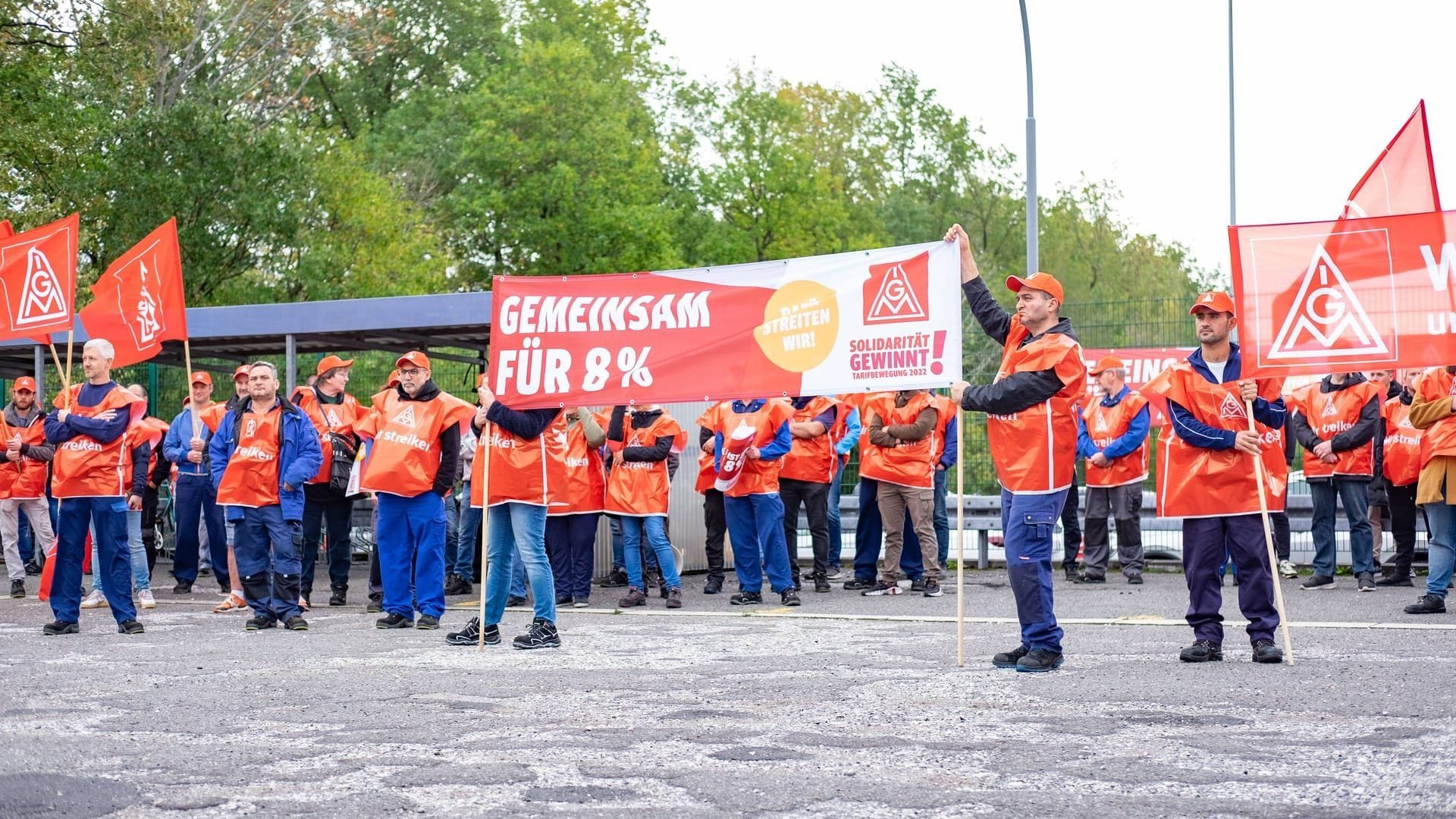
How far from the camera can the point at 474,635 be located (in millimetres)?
10250

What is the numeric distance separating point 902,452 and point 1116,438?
108 inches

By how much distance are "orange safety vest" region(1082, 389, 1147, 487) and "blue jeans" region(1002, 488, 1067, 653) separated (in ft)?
23.1

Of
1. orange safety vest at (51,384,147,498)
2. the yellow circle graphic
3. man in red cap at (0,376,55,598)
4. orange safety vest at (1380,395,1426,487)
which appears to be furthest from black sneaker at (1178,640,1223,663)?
man in red cap at (0,376,55,598)

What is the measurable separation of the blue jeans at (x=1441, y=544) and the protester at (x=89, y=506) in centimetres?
916

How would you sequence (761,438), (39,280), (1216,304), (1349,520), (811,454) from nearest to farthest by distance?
(1216,304) < (761,438) < (39,280) < (1349,520) < (811,454)

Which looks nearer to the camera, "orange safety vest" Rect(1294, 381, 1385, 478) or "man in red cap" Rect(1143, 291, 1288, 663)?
"man in red cap" Rect(1143, 291, 1288, 663)

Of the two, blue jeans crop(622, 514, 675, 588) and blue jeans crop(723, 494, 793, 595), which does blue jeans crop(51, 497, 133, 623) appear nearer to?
blue jeans crop(622, 514, 675, 588)

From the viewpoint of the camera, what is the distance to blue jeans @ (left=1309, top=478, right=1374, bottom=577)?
559 inches

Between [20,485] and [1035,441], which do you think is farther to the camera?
[20,485]

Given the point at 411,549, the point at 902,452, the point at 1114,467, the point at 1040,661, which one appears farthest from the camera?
the point at 1114,467

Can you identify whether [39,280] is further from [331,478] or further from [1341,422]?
[1341,422]

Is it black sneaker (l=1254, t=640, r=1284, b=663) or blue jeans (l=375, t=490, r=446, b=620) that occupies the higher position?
blue jeans (l=375, t=490, r=446, b=620)

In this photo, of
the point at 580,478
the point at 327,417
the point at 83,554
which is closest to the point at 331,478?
the point at 327,417

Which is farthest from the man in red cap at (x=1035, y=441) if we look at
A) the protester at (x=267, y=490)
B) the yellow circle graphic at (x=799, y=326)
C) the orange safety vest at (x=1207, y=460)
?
the protester at (x=267, y=490)
